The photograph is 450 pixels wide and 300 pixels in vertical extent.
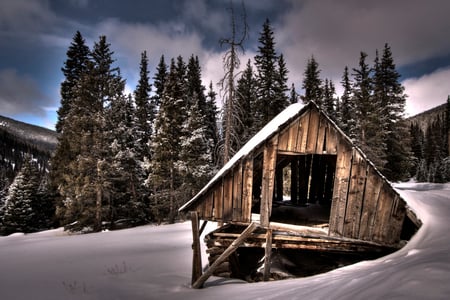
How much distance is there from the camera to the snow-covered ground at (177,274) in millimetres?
3057

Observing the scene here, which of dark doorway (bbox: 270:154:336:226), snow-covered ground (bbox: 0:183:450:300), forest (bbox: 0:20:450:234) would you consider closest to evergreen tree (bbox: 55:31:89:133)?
forest (bbox: 0:20:450:234)

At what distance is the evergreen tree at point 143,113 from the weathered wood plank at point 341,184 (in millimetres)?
22471

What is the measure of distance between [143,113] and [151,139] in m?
9.48

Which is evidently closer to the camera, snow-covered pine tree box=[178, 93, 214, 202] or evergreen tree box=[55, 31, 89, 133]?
snow-covered pine tree box=[178, 93, 214, 202]

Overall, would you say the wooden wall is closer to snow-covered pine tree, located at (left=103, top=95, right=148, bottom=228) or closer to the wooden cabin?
the wooden cabin

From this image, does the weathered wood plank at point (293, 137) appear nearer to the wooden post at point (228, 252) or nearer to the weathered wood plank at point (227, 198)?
the weathered wood plank at point (227, 198)

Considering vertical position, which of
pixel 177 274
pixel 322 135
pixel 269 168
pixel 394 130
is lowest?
pixel 177 274

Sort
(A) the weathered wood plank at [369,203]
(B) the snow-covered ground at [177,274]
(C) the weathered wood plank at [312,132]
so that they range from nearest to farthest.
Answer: (B) the snow-covered ground at [177,274], (A) the weathered wood plank at [369,203], (C) the weathered wood plank at [312,132]

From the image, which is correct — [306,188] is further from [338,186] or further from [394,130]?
[394,130]

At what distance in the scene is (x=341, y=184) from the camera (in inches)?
276

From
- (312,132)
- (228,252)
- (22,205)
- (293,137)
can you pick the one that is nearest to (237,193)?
(228,252)

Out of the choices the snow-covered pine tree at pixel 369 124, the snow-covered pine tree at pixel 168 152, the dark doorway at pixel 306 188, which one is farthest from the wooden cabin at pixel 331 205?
the snow-covered pine tree at pixel 369 124

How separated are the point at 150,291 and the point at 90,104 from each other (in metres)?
17.9

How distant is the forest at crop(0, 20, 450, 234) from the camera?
64.4ft
